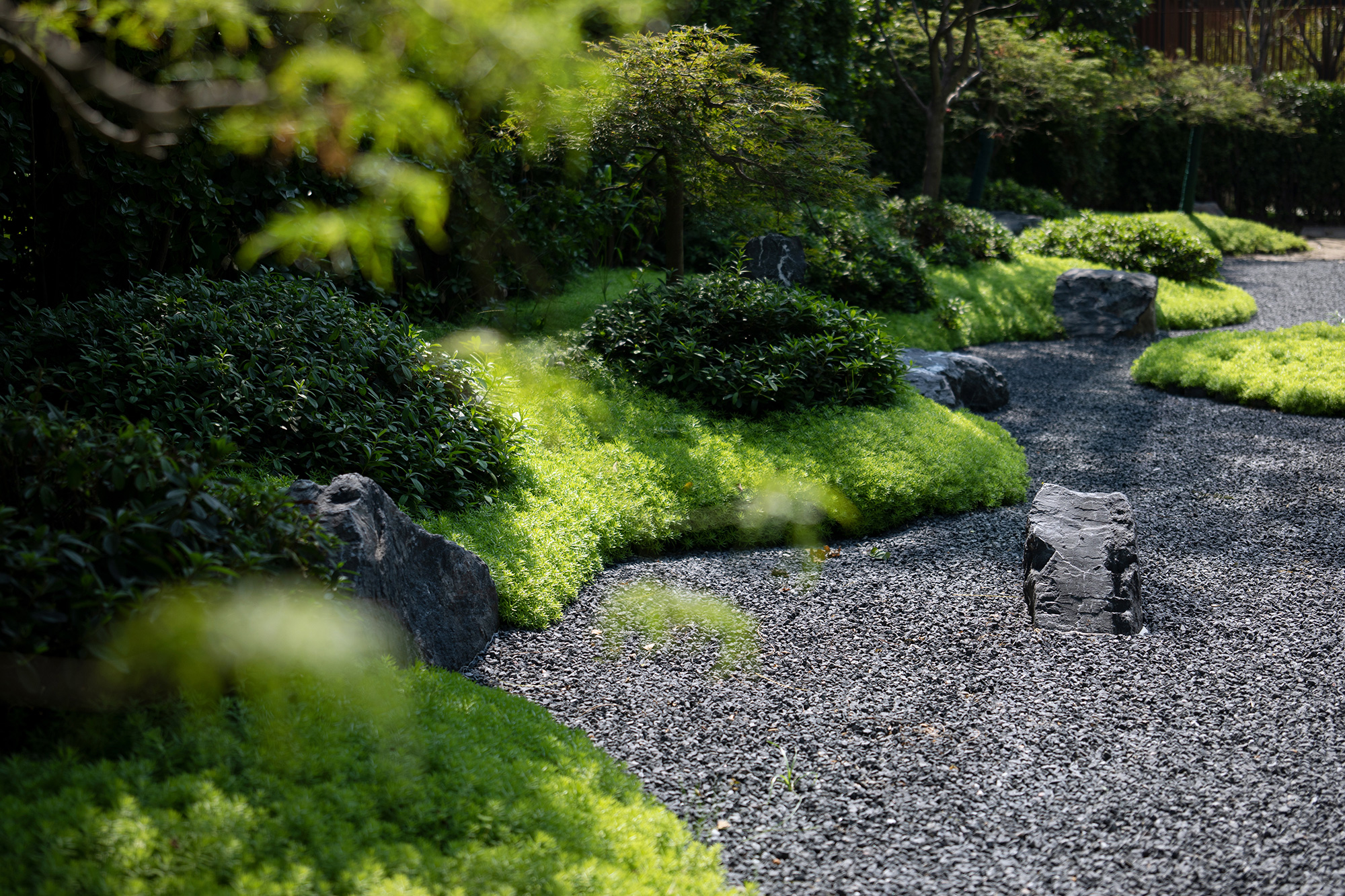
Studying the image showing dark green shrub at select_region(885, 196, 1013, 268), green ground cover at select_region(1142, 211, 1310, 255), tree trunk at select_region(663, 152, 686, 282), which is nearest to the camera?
tree trunk at select_region(663, 152, 686, 282)

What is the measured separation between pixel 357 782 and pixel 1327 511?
229 inches

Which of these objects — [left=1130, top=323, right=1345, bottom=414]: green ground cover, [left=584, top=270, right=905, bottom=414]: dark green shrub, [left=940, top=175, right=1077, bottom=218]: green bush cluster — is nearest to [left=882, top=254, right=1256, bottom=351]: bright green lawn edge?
[left=1130, top=323, right=1345, bottom=414]: green ground cover

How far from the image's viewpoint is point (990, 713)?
366 cm

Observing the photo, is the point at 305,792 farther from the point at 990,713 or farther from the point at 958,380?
the point at 958,380

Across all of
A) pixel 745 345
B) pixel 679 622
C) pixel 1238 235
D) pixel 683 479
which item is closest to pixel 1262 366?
pixel 745 345

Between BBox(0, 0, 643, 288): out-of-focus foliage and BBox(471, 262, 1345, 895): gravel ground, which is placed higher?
BBox(0, 0, 643, 288): out-of-focus foliage

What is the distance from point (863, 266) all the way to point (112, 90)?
9.66 meters

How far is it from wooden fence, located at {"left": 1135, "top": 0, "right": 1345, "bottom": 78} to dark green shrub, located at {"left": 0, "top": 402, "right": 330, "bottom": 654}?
2743cm

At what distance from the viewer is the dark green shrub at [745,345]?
264 inches

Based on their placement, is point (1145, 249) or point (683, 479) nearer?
point (683, 479)

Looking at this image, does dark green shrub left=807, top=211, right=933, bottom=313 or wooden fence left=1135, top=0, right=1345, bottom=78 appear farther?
wooden fence left=1135, top=0, right=1345, bottom=78

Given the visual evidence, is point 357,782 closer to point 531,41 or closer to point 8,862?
point 8,862

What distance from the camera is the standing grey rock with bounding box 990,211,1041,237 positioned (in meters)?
16.5

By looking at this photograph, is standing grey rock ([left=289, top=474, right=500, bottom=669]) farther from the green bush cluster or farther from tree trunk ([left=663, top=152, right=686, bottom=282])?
the green bush cluster
